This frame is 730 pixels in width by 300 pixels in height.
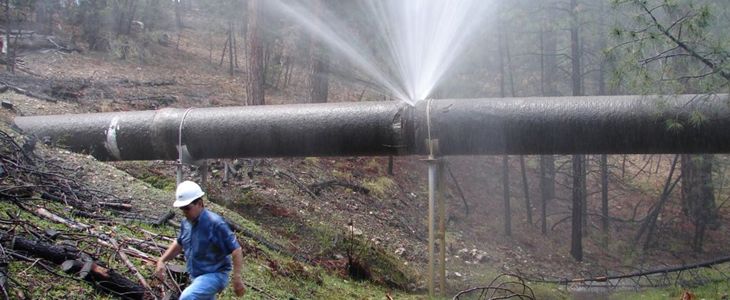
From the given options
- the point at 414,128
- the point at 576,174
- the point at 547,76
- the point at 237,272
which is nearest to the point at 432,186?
the point at 414,128

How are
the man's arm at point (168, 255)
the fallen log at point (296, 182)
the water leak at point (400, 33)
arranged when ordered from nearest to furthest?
the man's arm at point (168, 255), the water leak at point (400, 33), the fallen log at point (296, 182)

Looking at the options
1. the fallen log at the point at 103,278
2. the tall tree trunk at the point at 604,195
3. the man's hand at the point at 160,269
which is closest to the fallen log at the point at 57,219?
the fallen log at the point at 103,278

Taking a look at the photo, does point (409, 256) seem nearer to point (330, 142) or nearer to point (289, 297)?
point (330, 142)

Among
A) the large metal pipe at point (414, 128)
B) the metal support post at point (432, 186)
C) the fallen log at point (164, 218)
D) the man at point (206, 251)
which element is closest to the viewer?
the man at point (206, 251)

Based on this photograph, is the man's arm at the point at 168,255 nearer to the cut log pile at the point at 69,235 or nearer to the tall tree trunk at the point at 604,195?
the cut log pile at the point at 69,235

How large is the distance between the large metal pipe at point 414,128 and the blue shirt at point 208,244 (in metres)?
4.85

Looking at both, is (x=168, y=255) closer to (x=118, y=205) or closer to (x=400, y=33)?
(x=118, y=205)

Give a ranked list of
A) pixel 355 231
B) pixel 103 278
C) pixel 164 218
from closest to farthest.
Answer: pixel 103 278 < pixel 164 218 < pixel 355 231

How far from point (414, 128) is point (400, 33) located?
3644mm

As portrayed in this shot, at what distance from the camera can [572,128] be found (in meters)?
9.27

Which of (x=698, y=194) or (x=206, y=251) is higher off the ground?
(x=206, y=251)

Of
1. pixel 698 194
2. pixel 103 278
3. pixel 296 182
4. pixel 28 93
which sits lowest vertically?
pixel 698 194

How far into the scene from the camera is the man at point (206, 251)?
5.30 m

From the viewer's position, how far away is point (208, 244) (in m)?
5.39
